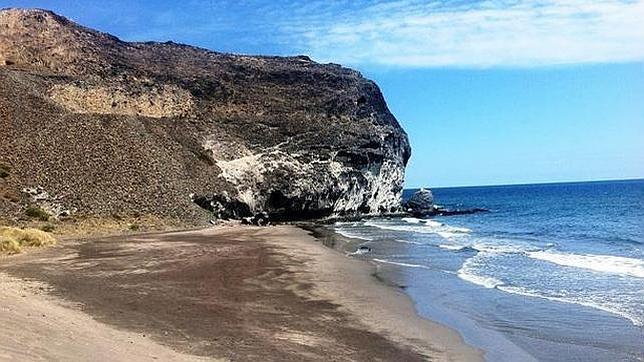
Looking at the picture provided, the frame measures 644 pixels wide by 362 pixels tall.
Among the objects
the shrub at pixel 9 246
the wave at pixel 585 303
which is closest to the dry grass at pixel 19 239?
the shrub at pixel 9 246

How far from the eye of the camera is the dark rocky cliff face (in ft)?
160

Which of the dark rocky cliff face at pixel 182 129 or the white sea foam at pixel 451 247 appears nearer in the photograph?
the white sea foam at pixel 451 247

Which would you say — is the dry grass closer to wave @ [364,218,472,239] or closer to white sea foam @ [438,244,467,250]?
white sea foam @ [438,244,467,250]

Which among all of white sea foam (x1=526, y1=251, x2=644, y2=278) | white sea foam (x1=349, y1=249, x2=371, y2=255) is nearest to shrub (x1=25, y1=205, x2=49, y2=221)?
white sea foam (x1=349, y1=249, x2=371, y2=255)

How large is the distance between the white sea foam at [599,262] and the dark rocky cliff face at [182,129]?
29.5 m

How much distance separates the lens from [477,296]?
63.3 feet

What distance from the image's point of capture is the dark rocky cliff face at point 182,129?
48.7 m

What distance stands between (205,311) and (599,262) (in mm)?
19962

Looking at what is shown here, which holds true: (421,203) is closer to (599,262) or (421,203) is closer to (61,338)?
(599,262)

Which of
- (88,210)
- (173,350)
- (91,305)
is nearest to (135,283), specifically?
(91,305)

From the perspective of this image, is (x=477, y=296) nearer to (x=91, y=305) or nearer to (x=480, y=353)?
(x=480, y=353)

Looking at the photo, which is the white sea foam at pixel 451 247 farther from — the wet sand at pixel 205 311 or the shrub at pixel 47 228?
the shrub at pixel 47 228

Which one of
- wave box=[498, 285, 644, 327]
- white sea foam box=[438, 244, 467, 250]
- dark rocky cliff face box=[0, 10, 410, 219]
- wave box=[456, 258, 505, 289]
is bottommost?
white sea foam box=[438, 244, 467, 250]

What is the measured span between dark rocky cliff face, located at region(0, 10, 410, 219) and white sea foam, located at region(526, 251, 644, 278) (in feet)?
96.7
